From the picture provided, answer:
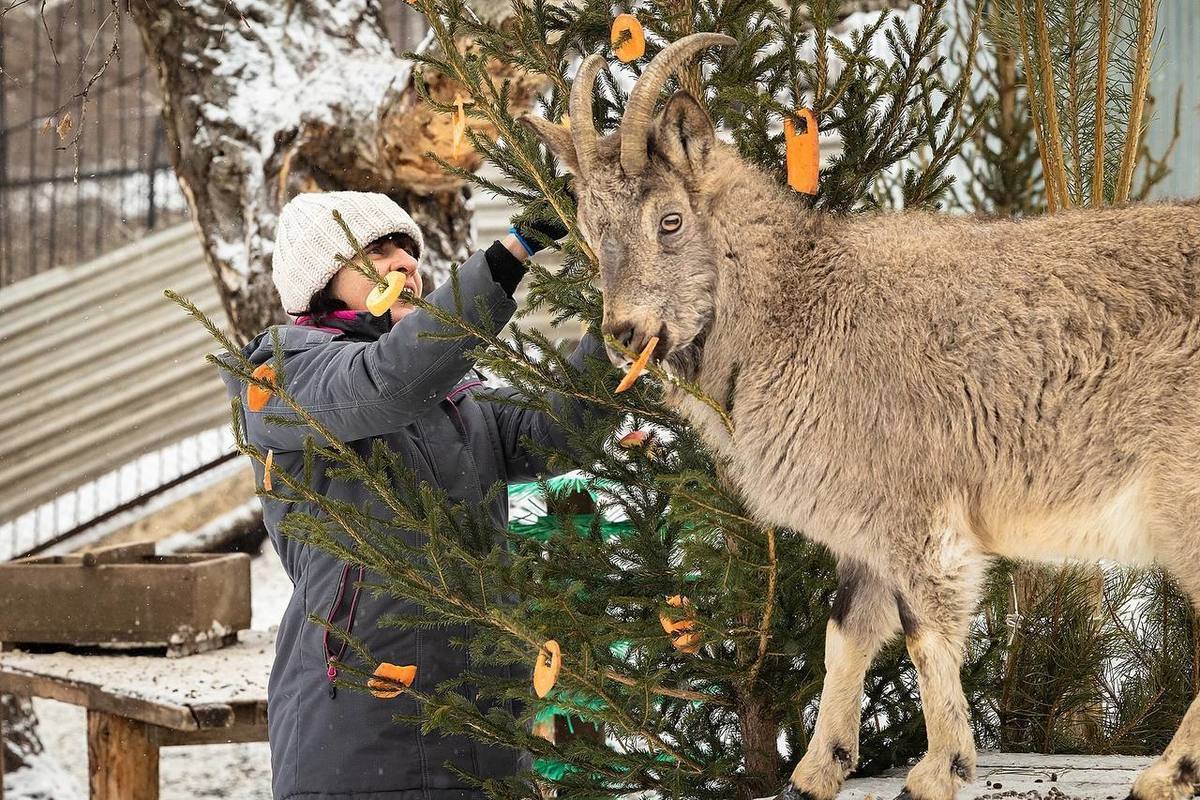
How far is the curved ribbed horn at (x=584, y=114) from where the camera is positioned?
9.14 feet

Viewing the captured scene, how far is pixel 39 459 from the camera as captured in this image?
471 inches

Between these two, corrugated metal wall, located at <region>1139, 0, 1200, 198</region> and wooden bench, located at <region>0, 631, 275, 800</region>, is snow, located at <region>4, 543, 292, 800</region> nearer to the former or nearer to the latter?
wooden bench, located at <region>0, 631, 275, 800</region>

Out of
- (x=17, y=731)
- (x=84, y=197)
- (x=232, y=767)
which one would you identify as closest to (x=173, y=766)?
(x=232, y=767)

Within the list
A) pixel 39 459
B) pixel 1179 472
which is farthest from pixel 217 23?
pixel 39 459

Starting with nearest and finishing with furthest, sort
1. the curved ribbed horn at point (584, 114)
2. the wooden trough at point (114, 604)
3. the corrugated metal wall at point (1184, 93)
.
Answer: the curved ribbed horn at point (584, 114) → the wooden trough at point (114, 604) → the corrugated metal wall at point (1184, 93)

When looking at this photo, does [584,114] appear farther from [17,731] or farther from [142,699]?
[17,731]

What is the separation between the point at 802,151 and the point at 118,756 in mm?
4357

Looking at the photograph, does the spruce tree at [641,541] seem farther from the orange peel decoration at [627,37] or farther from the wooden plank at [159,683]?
Answer: the wooden plank at [159,683]

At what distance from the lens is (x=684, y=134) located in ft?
9.40

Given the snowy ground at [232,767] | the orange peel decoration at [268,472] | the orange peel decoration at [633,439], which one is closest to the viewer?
→ the snowy ground at [232,767]

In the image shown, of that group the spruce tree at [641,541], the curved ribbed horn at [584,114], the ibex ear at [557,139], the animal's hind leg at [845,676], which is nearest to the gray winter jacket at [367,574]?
the spruce tree at [641,541]

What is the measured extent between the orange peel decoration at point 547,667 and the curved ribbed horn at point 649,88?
114cm

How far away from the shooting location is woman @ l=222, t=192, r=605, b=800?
129 inches

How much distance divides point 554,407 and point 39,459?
9.92 meters
